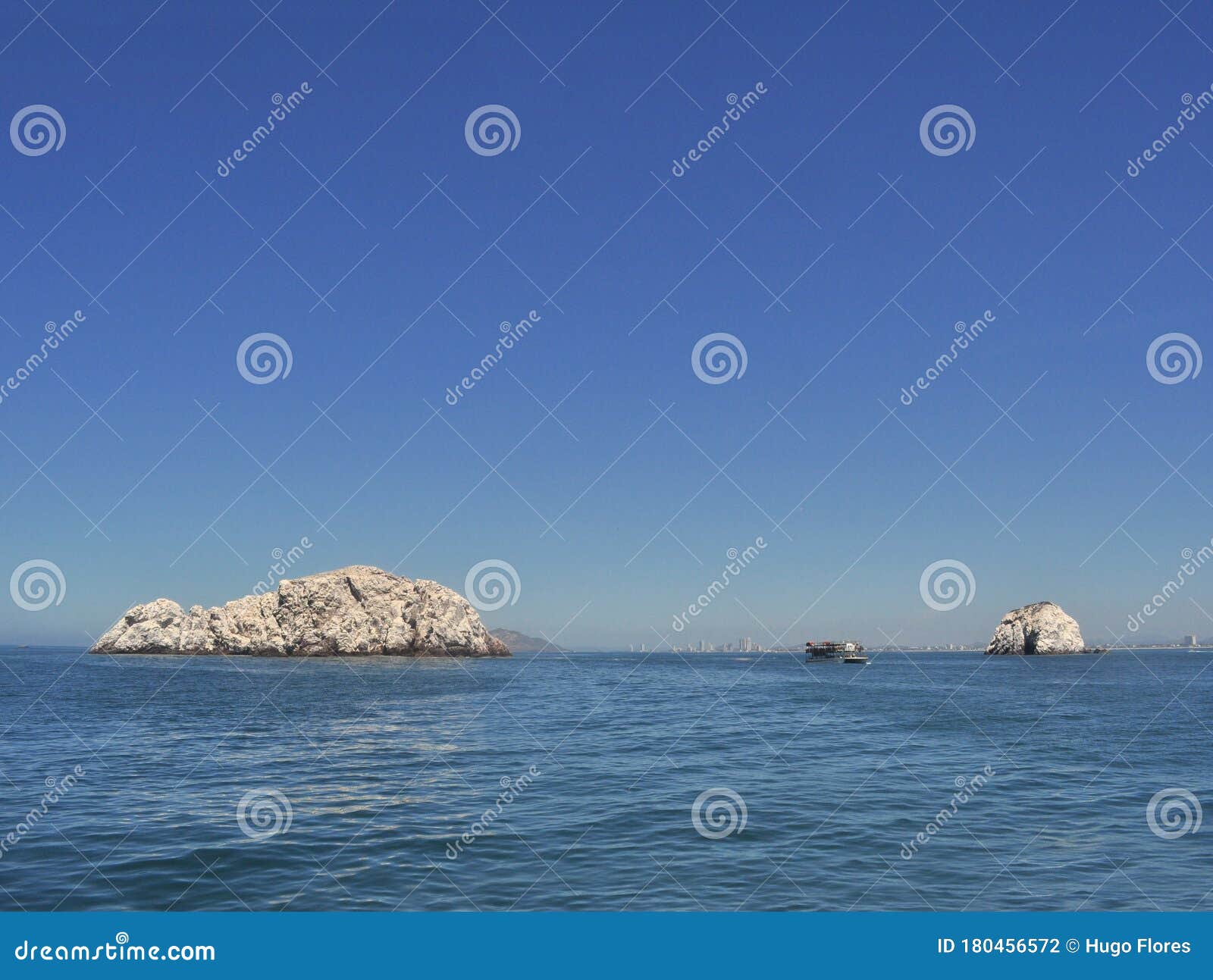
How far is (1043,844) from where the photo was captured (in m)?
18.7

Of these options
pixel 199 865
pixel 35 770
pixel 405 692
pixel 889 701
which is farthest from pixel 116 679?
pixel 199 865

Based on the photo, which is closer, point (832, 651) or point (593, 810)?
point (593, 810)

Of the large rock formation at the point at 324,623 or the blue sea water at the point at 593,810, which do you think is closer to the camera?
the blue sea water at the point at 593,810

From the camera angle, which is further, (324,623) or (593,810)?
(324,623)

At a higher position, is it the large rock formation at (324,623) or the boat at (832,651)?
the boat at (832,651)

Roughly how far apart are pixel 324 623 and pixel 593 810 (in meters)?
145

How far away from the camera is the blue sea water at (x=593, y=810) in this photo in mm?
15328

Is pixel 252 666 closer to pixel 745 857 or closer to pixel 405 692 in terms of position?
pixel 405 692

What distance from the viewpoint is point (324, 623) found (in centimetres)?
15612

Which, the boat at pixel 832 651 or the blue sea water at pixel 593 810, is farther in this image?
A: the boat at pixel 832 651

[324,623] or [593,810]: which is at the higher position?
[593,810]

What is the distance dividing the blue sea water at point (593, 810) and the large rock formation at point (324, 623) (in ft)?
354

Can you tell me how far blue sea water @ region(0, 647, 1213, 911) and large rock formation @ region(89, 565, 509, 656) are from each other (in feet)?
354

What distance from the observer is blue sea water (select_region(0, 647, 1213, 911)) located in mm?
15328
